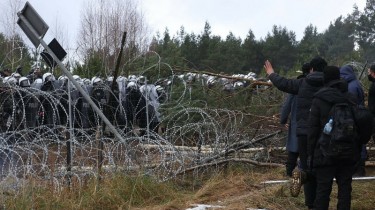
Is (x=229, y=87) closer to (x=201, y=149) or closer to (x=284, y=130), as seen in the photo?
(x=284, y=130)

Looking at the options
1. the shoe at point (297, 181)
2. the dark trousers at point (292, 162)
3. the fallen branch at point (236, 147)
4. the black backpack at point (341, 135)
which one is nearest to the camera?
the black backpack at point (341, 135)

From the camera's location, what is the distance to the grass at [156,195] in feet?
19.5

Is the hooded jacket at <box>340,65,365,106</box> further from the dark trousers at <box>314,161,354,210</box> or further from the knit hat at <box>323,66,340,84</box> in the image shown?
the dark trousers at <box>314,161,354,210</box>

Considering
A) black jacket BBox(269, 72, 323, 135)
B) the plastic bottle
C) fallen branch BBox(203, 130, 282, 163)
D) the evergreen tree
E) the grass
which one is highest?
the evergreen tree

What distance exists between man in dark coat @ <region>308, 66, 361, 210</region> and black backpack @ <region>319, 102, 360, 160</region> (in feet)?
0.21

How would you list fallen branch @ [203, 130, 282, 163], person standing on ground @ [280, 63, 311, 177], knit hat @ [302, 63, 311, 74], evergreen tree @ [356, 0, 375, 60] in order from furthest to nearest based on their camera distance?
evergreen tree @ [356, 0, 375, 60]
fallen branch @ [203, 130, 282, 163]
person standing on ground @ [280, 63, 311, 177]
knit hat @ [302, 63, 311, 74]

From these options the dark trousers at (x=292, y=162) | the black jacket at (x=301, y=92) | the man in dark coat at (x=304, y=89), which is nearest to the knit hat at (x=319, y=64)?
the man in dark coat at (x=304, y=89)

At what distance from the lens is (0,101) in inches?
360

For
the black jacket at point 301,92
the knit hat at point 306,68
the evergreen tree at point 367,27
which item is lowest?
the black jacket at point 301,92

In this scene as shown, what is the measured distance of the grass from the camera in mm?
5941

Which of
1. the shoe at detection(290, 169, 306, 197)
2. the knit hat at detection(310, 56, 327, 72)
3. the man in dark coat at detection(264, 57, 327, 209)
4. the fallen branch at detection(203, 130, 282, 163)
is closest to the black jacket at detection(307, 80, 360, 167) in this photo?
the shoe at detection(290, 169, 306, 197)

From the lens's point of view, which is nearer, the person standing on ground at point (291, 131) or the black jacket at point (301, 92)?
the black jacket at point (301, 92)

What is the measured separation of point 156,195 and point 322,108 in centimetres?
208

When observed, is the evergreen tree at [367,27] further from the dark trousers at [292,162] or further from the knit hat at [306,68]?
the knit hat at [306,68]
